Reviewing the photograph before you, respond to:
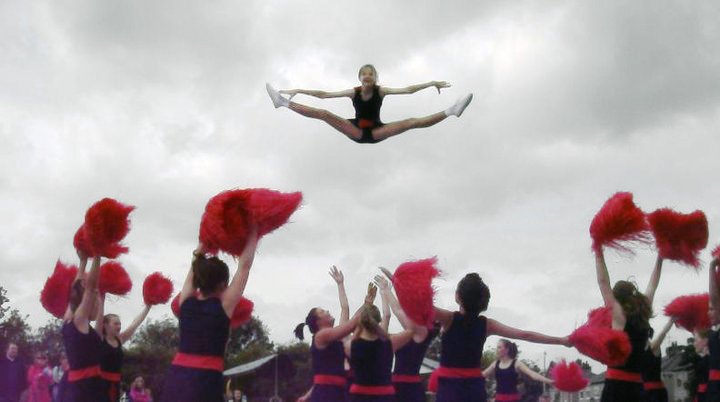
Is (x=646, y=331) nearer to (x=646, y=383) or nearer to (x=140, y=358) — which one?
(x=646, y=383)

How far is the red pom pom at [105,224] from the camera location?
21.7 ft

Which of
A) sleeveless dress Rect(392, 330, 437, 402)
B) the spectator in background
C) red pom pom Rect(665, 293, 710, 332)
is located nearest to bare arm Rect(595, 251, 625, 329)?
red pom pom Rect(665, 293, 710, 332)

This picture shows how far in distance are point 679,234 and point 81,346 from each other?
184 inches

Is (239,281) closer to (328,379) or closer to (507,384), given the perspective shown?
(328,379)

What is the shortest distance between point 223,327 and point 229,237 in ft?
1.73

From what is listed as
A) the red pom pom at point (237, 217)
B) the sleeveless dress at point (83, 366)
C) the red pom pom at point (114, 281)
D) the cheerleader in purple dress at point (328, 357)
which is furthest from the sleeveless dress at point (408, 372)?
the red pom pom at point (237, 217)

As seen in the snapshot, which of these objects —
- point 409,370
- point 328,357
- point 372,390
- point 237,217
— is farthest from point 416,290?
point 409,370

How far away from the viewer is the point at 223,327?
561 centimetres

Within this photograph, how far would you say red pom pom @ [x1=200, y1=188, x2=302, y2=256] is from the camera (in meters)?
5.71

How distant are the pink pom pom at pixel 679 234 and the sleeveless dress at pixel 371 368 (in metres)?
2.32

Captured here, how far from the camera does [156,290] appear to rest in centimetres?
916

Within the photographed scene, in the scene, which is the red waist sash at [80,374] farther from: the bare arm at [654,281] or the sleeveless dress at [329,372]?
the bare arm at [654,281]

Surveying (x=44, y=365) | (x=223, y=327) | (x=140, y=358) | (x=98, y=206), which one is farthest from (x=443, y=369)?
(x=140, y=358)

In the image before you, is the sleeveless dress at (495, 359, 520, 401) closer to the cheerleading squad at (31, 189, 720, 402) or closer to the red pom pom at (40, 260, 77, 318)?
the cheerleading squad at (31, 189, 720, 402)
